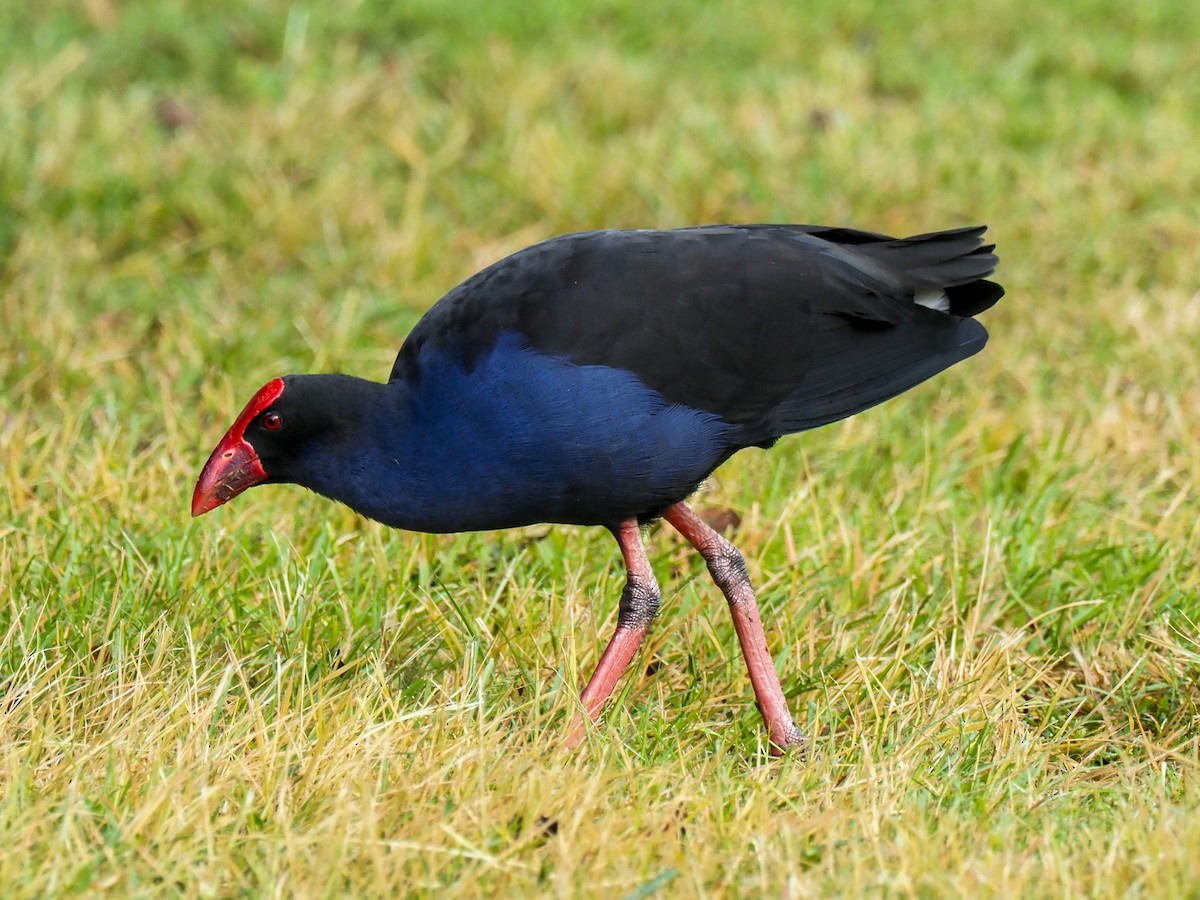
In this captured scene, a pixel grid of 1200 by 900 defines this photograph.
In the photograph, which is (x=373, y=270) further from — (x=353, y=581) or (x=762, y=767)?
(x=762, y=767)

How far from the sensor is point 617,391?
3080mm

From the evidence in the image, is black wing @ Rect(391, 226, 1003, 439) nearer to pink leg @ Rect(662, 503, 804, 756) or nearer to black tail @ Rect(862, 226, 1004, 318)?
black tail @ Rect(862, 226, 1004, 318)

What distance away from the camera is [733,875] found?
8.15 ft

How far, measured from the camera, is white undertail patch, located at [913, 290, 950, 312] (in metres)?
3.55

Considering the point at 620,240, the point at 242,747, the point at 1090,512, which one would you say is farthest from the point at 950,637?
the point at 242,747

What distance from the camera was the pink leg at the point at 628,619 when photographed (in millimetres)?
3170

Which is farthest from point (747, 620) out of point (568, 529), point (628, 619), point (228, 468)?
point (228, 468)

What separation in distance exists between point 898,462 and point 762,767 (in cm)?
161

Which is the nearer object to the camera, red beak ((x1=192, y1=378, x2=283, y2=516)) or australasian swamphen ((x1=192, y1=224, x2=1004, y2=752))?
australasian swamphen ((x1=192, y1=224, x2=1004, y2=752))

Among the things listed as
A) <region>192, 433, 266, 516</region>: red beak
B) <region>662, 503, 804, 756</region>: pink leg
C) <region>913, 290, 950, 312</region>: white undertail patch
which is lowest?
<region>662, 503, 804, 756</region>: pink leg

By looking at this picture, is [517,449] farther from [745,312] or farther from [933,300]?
[933,300]

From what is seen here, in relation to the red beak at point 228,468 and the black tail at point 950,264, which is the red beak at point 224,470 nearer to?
the red beak at point 228,468

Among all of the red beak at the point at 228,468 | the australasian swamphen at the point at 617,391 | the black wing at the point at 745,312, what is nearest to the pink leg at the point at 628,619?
the australasian swamphen at the point at 617,391

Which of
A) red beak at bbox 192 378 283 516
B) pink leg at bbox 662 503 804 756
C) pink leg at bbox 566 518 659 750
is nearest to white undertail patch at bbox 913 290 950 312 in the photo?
pink leg at bbox 662 503 804 756
